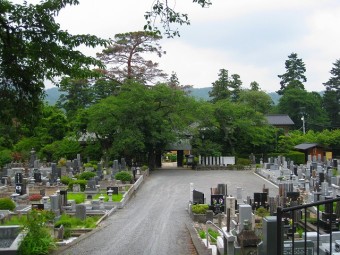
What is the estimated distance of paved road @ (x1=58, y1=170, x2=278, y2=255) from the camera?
13203 mm

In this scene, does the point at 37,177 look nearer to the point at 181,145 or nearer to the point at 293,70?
the point at 181,145

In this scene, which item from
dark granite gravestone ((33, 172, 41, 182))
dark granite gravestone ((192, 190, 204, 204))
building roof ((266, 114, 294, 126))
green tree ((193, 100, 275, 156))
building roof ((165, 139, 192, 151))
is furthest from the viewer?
building roof ((266, 114, 294, 126))

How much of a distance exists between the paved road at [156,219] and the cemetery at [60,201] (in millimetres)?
787

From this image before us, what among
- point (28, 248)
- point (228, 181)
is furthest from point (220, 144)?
point (28, 248)

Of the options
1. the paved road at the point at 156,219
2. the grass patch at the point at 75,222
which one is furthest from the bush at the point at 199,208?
the grass patch at the point at 75,222

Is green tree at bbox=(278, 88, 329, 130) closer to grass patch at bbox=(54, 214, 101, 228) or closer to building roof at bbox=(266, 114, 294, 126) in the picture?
building roof at bbox=(266, 114, 294, 126)

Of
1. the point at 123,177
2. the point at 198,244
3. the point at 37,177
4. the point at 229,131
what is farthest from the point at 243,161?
the point at 198,244

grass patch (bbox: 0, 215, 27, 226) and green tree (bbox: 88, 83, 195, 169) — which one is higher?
green tree (bbox: 88, 83, 195, 169)

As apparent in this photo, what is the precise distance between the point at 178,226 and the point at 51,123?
3222cm

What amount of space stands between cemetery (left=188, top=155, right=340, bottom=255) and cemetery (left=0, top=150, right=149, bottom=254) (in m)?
4.51

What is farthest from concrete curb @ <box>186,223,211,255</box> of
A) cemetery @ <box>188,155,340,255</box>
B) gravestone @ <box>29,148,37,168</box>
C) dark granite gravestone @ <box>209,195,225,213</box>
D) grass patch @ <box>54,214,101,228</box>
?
gravestone @ <box>29,148,37,168</box>

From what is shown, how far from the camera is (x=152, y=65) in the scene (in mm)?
52688

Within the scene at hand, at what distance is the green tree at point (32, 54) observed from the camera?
9.40 m

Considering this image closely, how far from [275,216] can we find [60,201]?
15050 millimetres
